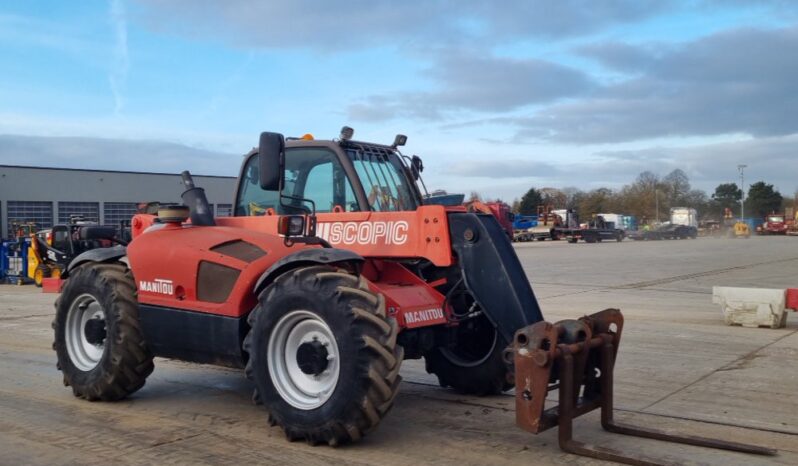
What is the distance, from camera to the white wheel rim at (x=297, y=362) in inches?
207

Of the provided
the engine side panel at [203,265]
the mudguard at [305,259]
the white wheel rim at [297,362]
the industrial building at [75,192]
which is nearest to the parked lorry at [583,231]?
the industrial building at [75,192]

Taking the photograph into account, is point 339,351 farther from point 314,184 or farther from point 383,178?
point 383,178

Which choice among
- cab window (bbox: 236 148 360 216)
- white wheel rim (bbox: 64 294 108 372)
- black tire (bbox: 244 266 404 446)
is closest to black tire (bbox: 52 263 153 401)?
white wheel rim (bbox: 64 294 108 372)

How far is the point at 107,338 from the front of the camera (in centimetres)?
657

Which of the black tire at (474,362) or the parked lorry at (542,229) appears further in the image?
the parked lorry at (542,229)

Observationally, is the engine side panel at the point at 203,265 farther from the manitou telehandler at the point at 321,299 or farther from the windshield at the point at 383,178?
the windshield at the point at 383,178

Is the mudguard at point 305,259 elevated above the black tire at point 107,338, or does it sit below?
above

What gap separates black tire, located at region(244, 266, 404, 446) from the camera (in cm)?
491

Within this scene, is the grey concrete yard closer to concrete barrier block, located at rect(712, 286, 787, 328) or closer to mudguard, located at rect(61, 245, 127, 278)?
concrete barrier block, located at rect(712, 286, 787, 328)

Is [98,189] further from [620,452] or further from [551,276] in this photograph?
[620,452]

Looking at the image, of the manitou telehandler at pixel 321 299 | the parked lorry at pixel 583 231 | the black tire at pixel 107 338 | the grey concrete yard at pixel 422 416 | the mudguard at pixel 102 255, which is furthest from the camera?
the parked lorry at pixel 583 231

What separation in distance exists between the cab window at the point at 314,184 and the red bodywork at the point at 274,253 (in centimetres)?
15

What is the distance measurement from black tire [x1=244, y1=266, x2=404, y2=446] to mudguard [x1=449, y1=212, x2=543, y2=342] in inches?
47.1

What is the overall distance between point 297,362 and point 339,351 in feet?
1.68
